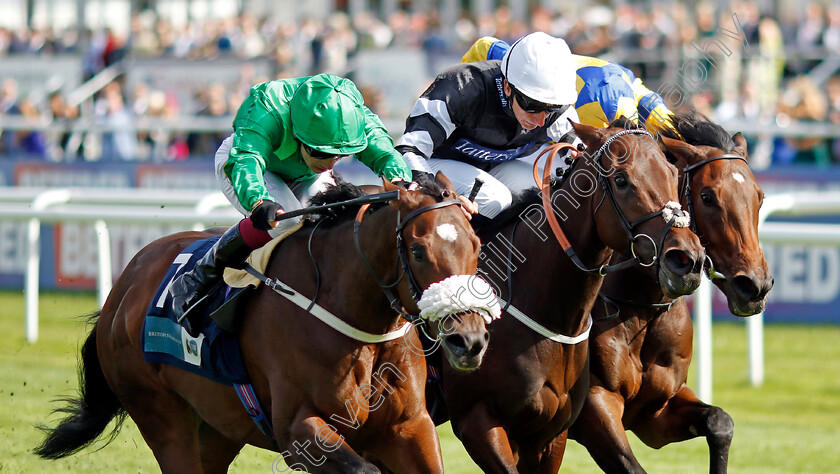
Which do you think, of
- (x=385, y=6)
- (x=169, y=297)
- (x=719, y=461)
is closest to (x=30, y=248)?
(x=169, y=297)

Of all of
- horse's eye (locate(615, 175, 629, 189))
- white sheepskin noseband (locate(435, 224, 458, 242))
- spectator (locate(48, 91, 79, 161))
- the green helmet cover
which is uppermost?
the green helmet cover

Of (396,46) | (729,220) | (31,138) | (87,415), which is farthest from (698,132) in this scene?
(31,138)

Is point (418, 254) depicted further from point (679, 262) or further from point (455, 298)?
point (679, 262)

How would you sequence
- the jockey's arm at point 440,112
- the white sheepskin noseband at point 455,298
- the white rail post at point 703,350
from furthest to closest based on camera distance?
the white rail post at point 703,350 < the jockey's arm at point 440,112 < the white sheepskin noseband at point 455,298

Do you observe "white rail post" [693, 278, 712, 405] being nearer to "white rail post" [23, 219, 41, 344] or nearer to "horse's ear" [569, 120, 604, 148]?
"horse's ear" [569, 120, 604, 148]

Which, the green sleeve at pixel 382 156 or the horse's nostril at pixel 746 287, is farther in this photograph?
the green sleeve at pixel 382 156

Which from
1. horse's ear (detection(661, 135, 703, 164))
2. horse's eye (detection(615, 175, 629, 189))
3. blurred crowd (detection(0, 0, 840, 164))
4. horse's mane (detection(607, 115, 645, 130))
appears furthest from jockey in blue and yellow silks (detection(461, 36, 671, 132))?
blurred crowd (detection(0, 0, 840, 164))

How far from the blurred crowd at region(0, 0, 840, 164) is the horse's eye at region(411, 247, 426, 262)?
19.6 feet

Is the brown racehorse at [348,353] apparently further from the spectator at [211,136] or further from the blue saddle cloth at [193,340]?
the spectator at [211,136]

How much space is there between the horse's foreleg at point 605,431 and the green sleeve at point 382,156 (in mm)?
1096

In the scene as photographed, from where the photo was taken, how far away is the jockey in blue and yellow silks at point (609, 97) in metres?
4.79

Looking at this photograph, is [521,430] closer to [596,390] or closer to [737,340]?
[596,390]

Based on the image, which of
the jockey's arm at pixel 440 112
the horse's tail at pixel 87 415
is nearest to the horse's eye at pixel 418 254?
the jockey's arm at pixel 440 112

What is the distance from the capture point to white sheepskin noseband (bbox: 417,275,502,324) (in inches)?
126
